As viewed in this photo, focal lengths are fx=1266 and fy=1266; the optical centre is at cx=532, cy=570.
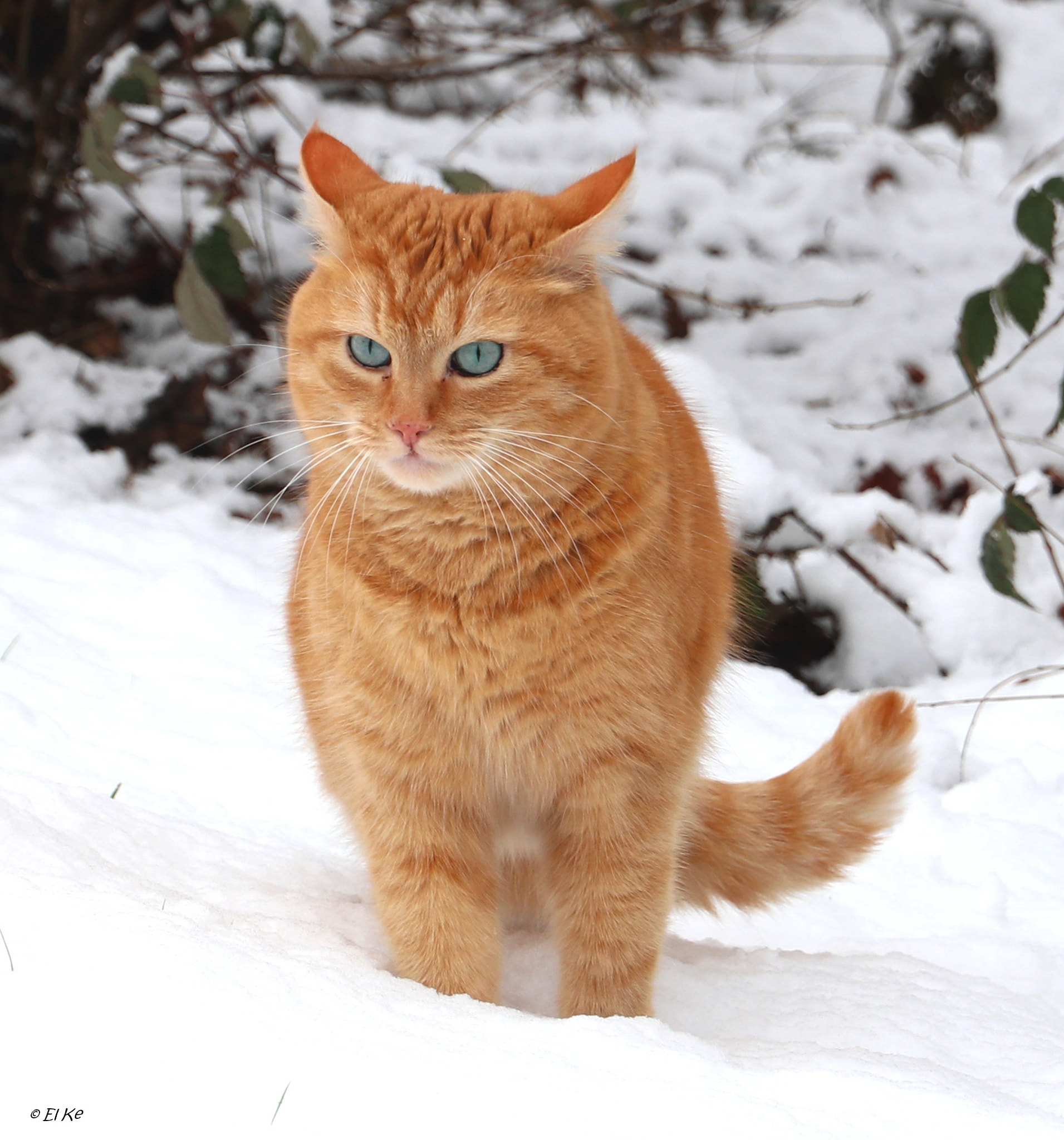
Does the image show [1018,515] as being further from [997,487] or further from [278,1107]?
[278,1107]

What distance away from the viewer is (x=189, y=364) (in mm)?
4047

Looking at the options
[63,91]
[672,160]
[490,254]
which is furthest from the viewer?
[672,160]

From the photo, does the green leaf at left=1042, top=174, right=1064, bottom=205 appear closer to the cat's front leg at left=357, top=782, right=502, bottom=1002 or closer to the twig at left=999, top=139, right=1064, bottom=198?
the cat's front leg at left=357, top=782, right=502, bottom=1002

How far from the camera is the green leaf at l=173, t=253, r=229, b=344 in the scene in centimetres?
317

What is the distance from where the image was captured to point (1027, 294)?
2.83 metres

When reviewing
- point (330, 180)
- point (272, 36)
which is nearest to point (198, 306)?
point (272, 36)

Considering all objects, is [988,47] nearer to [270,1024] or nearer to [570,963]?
[570,963]

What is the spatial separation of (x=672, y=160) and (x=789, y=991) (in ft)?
11.9

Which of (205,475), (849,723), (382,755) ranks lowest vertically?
(205,475)

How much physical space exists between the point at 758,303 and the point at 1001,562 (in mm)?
1855

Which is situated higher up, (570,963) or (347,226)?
(347,226)

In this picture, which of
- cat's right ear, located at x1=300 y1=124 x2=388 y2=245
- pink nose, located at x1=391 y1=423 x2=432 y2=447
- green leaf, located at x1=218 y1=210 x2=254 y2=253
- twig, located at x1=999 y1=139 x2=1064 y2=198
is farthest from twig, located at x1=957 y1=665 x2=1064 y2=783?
twig, located at x1=999 y1=139 x2=1064 y2=198

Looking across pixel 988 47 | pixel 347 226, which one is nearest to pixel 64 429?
pixel 347 226

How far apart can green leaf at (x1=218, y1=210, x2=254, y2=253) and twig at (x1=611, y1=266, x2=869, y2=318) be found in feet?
4.15
